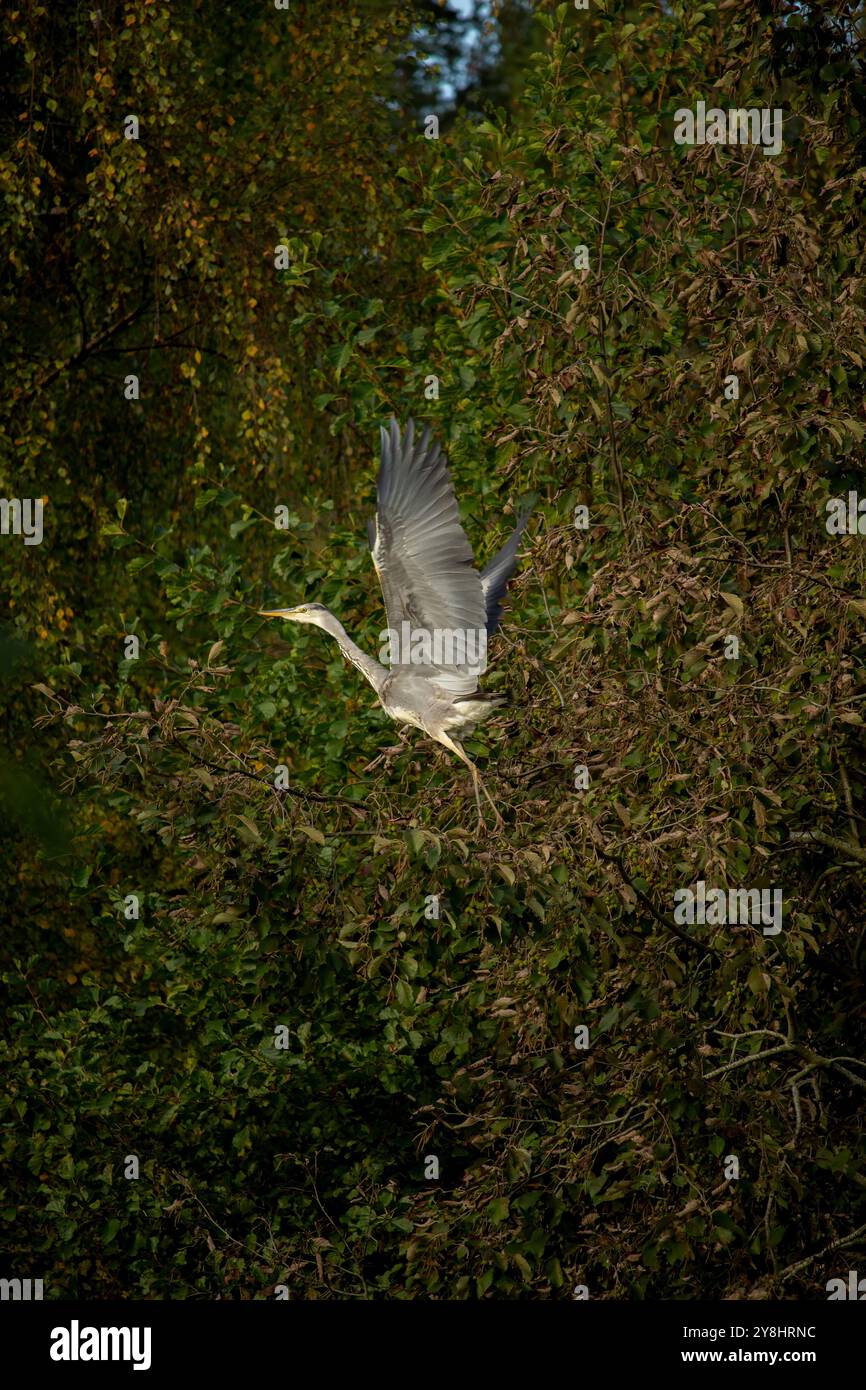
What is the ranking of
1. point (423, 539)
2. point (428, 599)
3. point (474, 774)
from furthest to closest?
point (428, 599)
point (423, 539)
point (474, 774)

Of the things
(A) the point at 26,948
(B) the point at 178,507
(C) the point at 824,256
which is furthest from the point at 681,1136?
(B) the point at 178,507

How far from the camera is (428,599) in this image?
6109 millimetres

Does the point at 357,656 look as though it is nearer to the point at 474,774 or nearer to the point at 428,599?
the point at 428,599

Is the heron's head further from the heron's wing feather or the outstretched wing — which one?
the outstretched wing

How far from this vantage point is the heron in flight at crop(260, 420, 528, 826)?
5961mm

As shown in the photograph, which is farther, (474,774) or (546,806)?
(546,806)

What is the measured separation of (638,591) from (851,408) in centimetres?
113

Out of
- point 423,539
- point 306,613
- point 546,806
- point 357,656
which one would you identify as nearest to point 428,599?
point 423,539

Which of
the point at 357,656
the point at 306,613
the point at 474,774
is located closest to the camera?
the point at 474,774

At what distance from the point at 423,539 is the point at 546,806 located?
973 mm

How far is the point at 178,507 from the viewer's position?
11.5 metres

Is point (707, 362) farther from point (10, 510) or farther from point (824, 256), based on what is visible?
point (10, 510)

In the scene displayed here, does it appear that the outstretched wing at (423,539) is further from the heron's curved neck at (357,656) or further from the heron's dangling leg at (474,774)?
the heron's curved neck at (357,656)

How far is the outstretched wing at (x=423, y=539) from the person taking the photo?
5.95m
